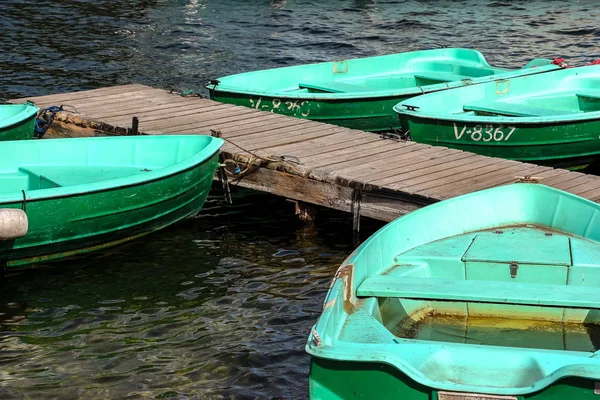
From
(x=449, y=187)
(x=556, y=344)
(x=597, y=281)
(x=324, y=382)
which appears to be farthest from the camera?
(x=449, y=187)

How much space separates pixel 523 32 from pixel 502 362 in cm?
1946

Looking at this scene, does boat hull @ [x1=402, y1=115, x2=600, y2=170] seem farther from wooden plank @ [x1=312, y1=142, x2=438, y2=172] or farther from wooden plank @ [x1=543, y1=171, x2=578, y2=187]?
wooden plank @ [x1=543, y1=171, x2=578, y2=187]

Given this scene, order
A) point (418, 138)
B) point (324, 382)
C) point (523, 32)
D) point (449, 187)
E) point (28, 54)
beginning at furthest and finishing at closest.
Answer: point (523, 32)
point (28, 54)
point (418, 138)
point (449, 187)
point (324, 382)

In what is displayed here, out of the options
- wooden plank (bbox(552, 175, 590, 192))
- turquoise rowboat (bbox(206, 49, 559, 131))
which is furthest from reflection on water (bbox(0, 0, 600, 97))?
wooden plank (bbox(552, 175, 590, 192))

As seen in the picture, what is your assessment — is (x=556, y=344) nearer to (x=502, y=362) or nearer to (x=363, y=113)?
(x=502, y=362)

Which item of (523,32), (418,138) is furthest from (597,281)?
(523,32)

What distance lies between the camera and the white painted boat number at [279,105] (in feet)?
39.4

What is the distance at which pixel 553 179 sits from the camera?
9141 mm

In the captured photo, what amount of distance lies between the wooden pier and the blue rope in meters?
0.10

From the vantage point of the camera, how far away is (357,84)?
13891 mm

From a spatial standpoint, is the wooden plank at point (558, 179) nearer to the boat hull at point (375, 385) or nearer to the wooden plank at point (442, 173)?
the wooden plank at point (442, 173)

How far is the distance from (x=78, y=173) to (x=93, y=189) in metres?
1.00

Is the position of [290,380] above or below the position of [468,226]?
below

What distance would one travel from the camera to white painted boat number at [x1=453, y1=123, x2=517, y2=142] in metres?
10.6
